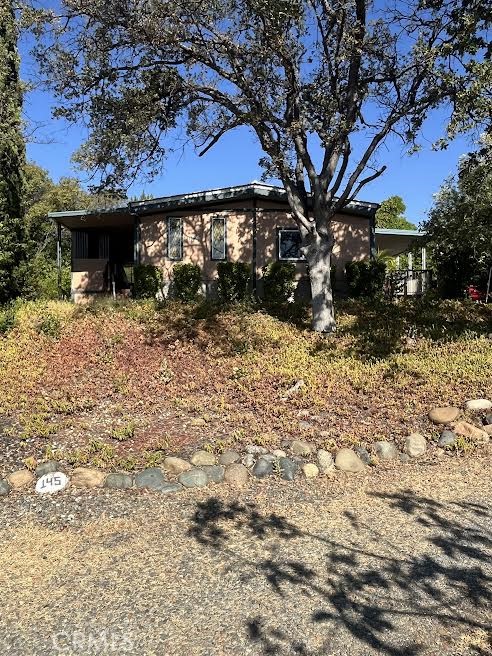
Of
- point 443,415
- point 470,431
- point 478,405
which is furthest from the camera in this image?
point 478,405

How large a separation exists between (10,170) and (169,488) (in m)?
10.4

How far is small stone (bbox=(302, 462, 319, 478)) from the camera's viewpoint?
226 inches

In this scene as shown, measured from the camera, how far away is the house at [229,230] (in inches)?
637

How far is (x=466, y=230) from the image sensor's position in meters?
11.9

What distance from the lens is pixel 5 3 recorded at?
29.9 feet

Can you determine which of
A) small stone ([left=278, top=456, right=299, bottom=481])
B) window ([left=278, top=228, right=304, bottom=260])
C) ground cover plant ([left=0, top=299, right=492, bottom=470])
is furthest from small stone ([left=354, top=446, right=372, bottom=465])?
window ([left=278, top=228, right=304, bottom=260])

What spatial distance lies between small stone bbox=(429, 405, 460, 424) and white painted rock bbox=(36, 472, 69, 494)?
14.1 ft

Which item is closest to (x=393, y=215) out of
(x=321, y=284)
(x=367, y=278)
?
(x=367, y=278)

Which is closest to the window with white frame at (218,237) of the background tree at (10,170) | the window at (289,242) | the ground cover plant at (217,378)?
the window at (289,242)

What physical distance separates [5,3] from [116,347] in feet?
20.0

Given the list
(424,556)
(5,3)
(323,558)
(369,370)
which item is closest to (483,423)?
(369,370)

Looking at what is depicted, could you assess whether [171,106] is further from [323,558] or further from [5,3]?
[323,558]

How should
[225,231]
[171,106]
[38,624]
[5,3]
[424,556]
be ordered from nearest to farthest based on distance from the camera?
1. [38,624]
2. [424,556]
3. [5,3]
4. [171,106]
5. [225,231]

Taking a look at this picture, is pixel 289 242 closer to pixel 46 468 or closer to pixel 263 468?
pixel 263 468
